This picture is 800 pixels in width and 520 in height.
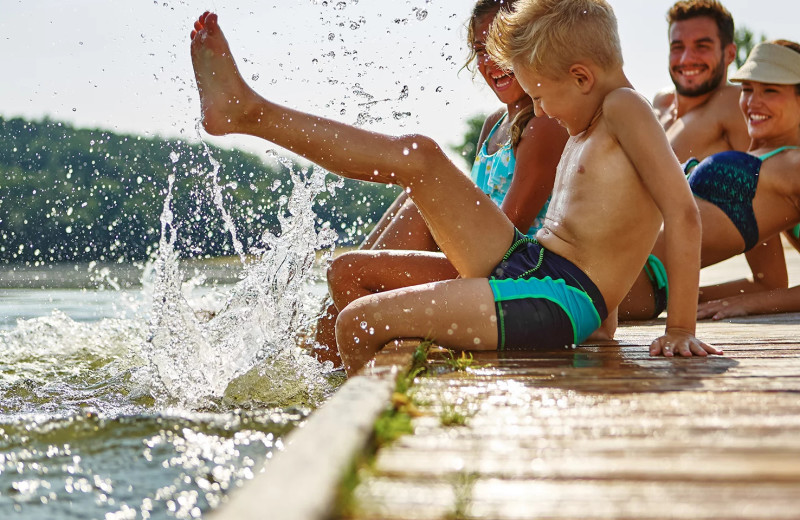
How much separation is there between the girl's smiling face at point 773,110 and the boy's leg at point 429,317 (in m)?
2.85

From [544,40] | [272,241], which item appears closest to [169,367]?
[272,241]

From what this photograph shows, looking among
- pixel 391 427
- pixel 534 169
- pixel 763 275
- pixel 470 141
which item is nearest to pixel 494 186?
pixel 534 169

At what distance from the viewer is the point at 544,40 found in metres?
2.68

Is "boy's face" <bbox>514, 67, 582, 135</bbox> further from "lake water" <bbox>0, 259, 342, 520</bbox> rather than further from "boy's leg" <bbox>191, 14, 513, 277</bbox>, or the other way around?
"lake water" <bbox>0, 259, 342, 520</bbox>

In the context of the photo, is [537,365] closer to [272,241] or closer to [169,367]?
[169,367]

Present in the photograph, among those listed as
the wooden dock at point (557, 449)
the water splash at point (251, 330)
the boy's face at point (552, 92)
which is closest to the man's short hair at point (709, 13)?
the water splash at point (251, 330)

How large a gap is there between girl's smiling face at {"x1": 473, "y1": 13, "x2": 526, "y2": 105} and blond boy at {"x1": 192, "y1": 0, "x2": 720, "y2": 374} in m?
0.86

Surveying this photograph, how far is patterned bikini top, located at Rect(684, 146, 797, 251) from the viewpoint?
440 centimetres

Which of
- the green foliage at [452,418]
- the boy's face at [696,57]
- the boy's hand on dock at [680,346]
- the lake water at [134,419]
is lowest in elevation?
the lake water at [134,419]

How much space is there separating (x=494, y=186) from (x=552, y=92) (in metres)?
1.00

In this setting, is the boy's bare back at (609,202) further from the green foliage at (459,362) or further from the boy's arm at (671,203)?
the green foliage at (459,362)

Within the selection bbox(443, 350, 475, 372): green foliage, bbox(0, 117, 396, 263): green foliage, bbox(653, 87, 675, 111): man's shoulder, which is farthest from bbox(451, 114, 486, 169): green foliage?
bbox(443, 350, 475, 372): green foliage

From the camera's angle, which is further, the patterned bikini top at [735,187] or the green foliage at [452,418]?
the patterned bikini top at [735,187]

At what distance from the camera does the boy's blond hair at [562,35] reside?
2.67 m
